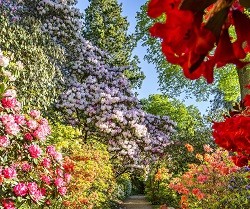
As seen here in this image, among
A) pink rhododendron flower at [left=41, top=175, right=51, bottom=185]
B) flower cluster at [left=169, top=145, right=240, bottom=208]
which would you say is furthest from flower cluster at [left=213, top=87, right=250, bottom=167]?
flower cluster at [left=169, top=145, right=240, bottom=208]

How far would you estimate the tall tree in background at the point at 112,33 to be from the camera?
2592 cm

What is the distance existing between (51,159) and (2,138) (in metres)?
0.98

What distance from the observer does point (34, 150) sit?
569cm

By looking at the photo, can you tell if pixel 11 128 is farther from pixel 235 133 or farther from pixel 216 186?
pixel 216 186

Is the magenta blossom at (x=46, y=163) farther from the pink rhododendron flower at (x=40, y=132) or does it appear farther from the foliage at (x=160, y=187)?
the foliage at (x=160, y=187)

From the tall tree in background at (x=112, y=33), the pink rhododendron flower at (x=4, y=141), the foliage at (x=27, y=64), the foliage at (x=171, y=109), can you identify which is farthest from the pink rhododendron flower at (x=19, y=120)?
the foliage at (x=171, y=109)

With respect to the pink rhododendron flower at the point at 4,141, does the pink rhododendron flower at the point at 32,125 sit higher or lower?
higher

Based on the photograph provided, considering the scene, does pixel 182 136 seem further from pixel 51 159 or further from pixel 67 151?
pixel 51 159

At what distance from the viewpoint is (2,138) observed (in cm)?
544

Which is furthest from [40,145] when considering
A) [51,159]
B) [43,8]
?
[43,8]

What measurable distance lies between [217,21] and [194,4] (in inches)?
1.6

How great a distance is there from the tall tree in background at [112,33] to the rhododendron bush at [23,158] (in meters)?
19.5

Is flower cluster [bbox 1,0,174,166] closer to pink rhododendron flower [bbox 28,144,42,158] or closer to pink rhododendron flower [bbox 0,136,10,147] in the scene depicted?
pink rhododendron flower [bbox 28,144,42,158]

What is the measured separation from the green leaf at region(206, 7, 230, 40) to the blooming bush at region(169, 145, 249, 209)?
8.15 m
